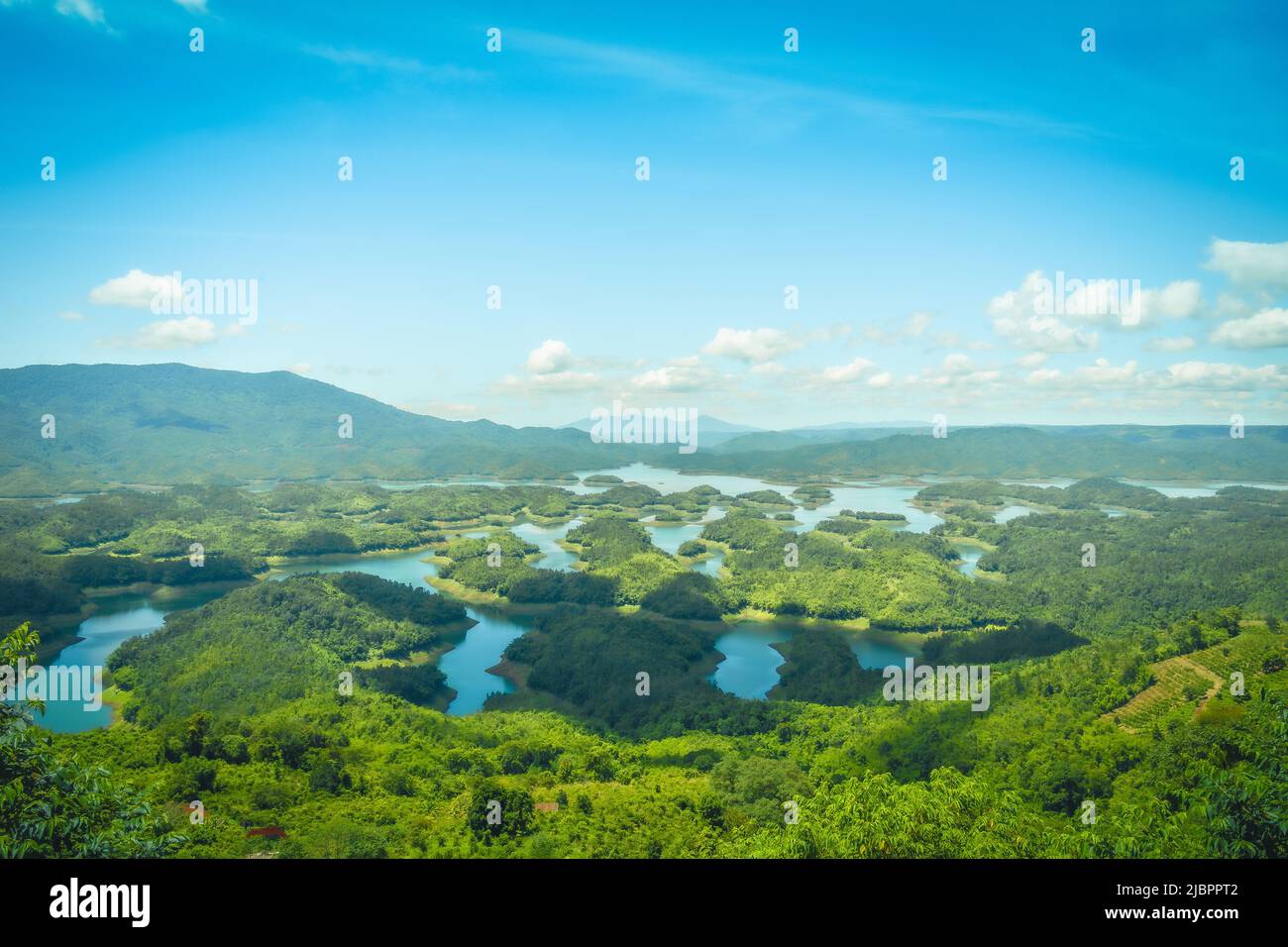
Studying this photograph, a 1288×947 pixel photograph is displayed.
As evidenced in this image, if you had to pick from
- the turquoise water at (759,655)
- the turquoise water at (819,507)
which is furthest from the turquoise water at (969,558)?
the turquoise water at (759,655)

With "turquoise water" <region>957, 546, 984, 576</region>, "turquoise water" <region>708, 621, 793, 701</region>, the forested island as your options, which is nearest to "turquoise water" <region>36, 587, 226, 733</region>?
the forested island

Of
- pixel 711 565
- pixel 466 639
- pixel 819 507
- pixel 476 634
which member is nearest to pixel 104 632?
pixel 466 639

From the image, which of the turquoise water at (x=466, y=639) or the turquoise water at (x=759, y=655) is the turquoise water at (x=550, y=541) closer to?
the turquoise water at (x=466, y=639)

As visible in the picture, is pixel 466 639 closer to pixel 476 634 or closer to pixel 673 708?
pixel 476 634

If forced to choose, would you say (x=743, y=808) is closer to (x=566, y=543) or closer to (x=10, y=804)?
(x=10, y=804)

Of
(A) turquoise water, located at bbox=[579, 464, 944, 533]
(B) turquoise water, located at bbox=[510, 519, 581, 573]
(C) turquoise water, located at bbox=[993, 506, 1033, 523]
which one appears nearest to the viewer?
(B) turquoise water, located at bbox=[510, 519, 581, 573]

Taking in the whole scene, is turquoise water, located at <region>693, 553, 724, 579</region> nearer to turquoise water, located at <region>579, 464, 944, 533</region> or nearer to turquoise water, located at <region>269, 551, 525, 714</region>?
turquoise water, located at <region>579, 464, 944, 533</region>
